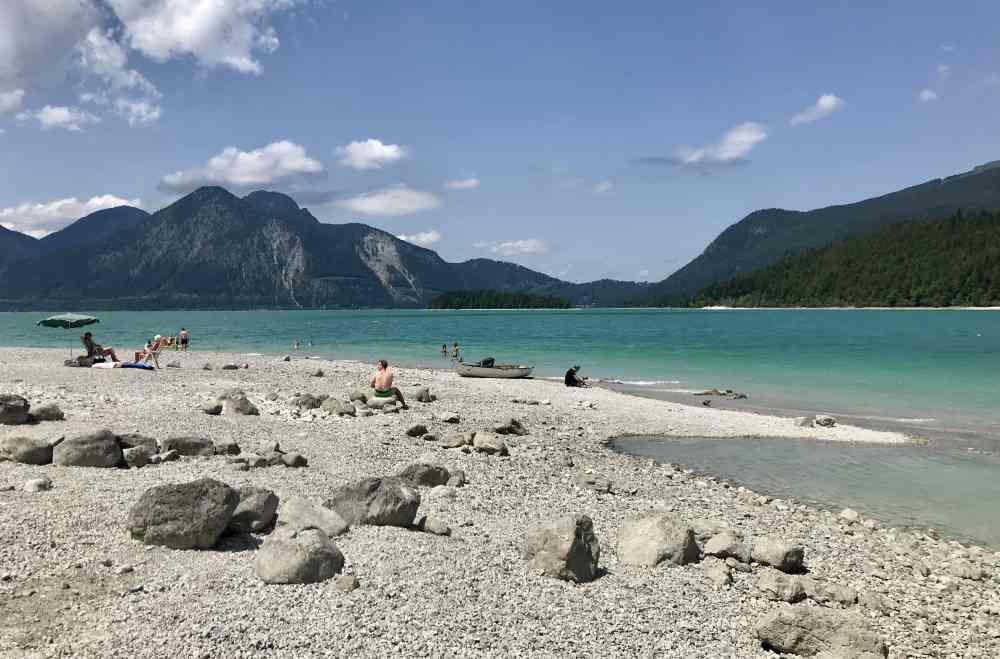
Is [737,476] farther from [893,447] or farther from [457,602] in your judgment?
[457,602]

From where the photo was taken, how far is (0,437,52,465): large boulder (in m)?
Answer: 12.4

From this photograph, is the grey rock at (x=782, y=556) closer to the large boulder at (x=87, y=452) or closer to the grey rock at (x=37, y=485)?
the grey rock at (x=37, y=485)

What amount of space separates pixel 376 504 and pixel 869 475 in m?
14.2

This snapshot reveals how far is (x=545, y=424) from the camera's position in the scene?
24828 mm

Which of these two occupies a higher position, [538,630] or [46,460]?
[46,460]

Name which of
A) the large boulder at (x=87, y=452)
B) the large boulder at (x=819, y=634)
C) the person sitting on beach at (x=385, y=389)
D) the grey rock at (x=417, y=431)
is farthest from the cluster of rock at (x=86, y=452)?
the person sitting on beach at (x=385, y=389)

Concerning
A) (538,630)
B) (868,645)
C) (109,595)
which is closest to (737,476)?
(868,645)

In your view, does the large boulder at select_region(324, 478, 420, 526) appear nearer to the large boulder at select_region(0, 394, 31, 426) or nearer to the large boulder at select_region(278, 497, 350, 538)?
the large boulder at select_region(278, 497, 350, 538)

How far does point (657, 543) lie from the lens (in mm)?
10164

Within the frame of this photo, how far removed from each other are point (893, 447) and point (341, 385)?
24042mm

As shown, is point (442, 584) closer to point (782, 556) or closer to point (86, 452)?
point (782, 556)

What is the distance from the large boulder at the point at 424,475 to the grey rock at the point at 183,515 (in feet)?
15.9

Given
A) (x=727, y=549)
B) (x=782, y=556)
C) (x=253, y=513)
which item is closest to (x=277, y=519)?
(x=253, y=513)

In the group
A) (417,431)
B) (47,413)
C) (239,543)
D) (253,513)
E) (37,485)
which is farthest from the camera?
(417,431)
